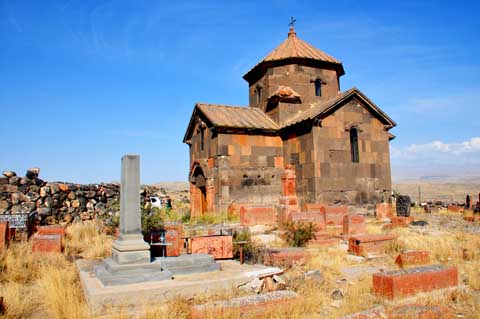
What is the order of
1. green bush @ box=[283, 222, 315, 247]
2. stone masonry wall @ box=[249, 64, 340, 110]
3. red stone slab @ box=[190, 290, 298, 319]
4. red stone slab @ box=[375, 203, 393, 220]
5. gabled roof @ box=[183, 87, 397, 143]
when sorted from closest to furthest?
red stone slab @ box=[190, 290, 298, 319], green bush @ box=[283, 222, 315, 247], red stone slab @ box=[375, 203, 393, 220], gabled roof @ box=[183, 87, 397, 143], stone masonry wall @ box=[249, 64, 340, 110]

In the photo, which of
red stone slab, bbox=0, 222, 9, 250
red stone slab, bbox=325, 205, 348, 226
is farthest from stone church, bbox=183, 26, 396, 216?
red stone slab, bbox=0, 222, 9, 250

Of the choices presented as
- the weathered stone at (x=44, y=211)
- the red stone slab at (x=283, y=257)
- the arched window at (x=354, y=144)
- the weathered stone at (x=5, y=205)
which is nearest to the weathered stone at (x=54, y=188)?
the weathered stone at (x=44, y=211)

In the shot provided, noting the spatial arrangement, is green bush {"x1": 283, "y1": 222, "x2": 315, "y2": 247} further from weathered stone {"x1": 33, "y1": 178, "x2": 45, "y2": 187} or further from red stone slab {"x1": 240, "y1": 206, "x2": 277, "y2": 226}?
weathered stone {"x1": 33, "y1": 178, "x2": 45, "y2": 187}

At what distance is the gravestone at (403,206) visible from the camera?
1448 centimetres

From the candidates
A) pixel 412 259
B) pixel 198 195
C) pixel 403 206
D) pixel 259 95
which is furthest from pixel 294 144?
pixel 412 259

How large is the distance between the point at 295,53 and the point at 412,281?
13129 mm

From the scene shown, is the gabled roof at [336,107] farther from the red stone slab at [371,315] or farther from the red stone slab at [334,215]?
the red stone slab at [371,315]

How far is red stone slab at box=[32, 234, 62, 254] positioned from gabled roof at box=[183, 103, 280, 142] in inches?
300

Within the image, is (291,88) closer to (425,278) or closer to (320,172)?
(320,172)

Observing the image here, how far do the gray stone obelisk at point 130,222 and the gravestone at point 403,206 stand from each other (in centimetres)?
1197

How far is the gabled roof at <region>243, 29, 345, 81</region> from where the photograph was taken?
16219 mm

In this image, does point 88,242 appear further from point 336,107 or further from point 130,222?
point 336,107

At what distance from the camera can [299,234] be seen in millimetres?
8531

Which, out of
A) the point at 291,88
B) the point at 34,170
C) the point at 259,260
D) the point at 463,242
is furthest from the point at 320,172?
the point at 34,170
